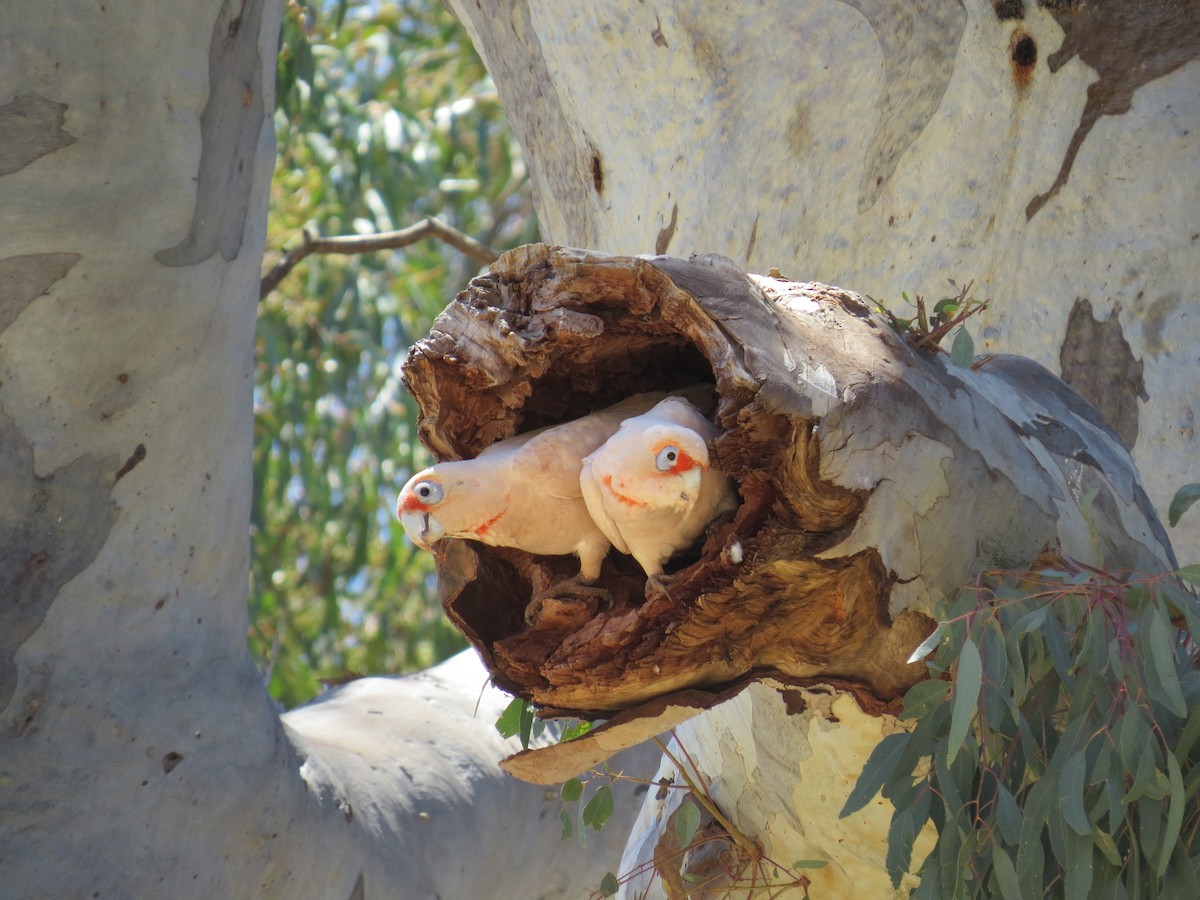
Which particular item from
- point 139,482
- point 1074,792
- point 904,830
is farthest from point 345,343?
point 1074,792

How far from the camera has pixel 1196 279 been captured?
69.6 inches

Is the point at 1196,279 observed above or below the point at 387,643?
above

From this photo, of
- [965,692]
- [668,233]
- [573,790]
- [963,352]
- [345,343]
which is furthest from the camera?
[345,343]

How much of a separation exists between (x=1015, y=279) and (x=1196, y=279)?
0.24 metres

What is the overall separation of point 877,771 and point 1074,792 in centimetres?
18

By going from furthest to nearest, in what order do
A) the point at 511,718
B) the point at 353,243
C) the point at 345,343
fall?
the point at 345,343, the point at 353,243, the point at 511,718

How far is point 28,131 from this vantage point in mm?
1658

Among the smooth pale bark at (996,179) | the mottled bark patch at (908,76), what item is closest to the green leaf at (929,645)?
the smooth pale bark at (996,179)

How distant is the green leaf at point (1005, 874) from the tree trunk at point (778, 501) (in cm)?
17

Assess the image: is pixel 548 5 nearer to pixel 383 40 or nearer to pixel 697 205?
pixel 697 205

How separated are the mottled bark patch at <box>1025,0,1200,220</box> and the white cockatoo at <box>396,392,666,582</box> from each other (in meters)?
0.93

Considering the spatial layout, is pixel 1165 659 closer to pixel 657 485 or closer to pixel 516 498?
pixel 657 485

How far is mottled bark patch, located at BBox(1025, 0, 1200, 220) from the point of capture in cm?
183

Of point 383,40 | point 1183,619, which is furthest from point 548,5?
point 383,40
